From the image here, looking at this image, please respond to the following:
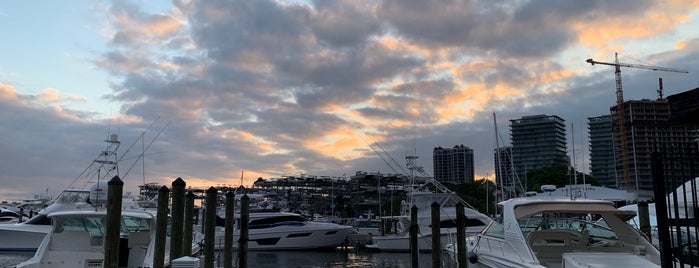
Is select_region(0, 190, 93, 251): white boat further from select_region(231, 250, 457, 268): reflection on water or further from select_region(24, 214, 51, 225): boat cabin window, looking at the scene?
select_region(231, 250, 457, 268): reflection on water

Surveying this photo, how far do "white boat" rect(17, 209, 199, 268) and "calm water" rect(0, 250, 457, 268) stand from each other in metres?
14.7

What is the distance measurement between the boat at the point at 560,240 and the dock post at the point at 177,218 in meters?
6.75

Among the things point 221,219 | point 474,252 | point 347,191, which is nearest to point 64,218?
point 474,252

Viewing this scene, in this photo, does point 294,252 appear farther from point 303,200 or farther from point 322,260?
point 303,200

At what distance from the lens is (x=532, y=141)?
83562 mm

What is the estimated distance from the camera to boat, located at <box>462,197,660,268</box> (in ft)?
33.4

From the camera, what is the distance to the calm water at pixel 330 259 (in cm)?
3019

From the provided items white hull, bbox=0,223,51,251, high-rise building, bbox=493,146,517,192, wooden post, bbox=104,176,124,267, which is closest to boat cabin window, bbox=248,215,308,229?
high-rise building, bbox=493,146,517,192

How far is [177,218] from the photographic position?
1276 centimetres

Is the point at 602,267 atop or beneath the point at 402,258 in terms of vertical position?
atop

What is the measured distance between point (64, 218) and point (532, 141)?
3044 inches

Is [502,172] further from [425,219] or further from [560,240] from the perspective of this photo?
[560,240]

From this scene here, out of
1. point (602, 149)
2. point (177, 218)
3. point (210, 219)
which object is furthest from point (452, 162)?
point (177, 218)

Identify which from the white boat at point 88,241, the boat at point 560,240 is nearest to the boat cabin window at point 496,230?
the boat at point 560,240
